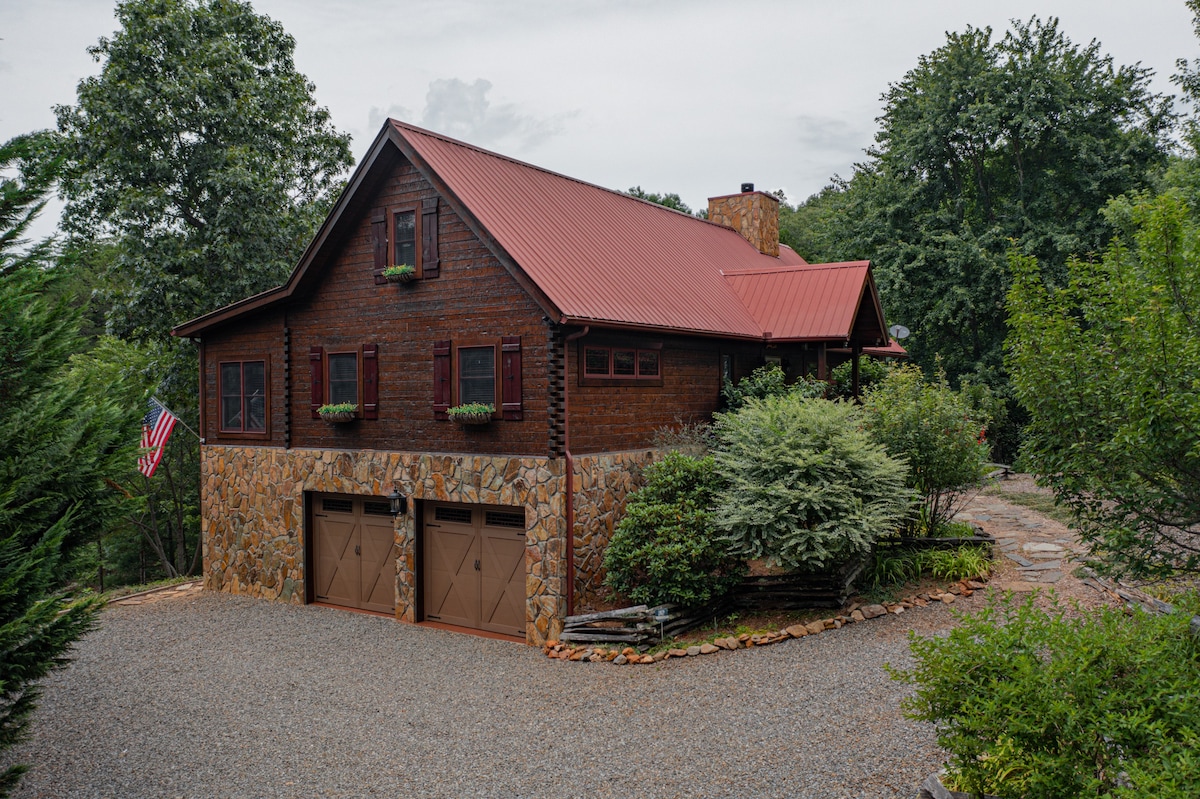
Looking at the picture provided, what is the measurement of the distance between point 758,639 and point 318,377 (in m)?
9.06

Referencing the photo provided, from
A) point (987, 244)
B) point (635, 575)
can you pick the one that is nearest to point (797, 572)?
point (635, 575)

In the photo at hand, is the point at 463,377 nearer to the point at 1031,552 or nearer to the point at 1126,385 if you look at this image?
the point at 1031,552

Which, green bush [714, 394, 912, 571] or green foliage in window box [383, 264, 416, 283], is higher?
green foliage in window box [383, 264, 416, 283]

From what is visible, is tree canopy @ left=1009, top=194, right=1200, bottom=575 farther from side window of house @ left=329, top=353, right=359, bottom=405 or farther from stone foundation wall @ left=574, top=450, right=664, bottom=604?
side window of house @ left=329, top=353, right=359, bottom=405

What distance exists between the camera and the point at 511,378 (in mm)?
12633

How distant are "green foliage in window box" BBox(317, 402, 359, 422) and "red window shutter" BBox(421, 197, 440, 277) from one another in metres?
2.73

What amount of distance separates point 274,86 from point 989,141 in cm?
2170

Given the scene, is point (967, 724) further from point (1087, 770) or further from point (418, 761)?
point (418, 761)

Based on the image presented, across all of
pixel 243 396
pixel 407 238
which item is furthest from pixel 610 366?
pixel 243 396

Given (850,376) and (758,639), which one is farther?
(850,376)

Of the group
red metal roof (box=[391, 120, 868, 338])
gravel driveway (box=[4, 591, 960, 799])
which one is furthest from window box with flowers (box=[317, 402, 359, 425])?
red metal roof (box=[391, 120, 868, 338])

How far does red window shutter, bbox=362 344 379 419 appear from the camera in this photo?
47.4 feet

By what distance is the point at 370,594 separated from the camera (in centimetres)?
1496

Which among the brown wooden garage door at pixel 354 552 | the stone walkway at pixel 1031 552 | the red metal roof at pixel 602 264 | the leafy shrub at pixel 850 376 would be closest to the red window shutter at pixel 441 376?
the red metal roof at pixel 602 264
